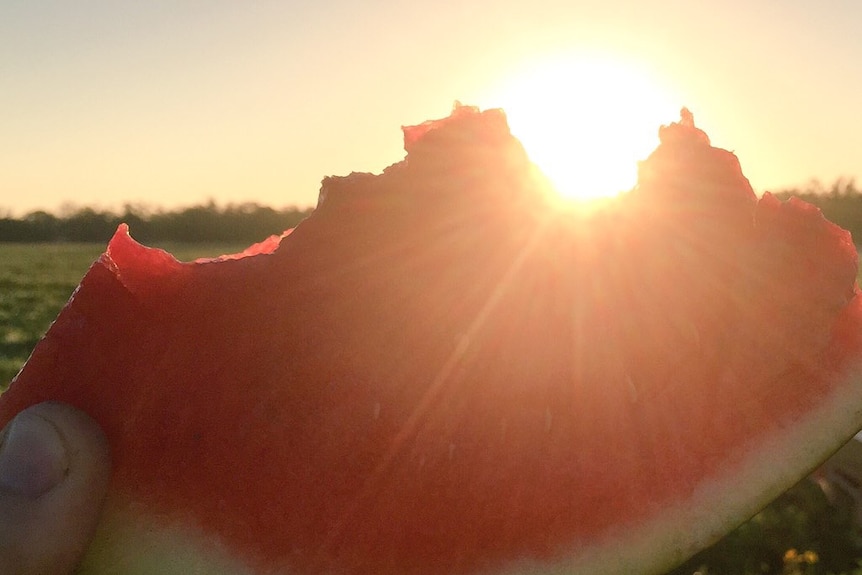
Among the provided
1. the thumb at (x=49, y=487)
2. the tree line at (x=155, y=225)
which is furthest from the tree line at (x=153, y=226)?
the thumb at (x=49, y=487)

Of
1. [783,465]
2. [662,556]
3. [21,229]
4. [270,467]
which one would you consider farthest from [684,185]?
[21,229]

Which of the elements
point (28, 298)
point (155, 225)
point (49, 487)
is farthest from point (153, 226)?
point (49, 487)

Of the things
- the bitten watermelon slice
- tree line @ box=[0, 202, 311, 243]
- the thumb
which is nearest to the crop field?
the thumb

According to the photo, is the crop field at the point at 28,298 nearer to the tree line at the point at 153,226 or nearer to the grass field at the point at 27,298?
the grass field at the point at 27,298

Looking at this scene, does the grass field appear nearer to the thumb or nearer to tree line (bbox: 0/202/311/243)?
the thumb

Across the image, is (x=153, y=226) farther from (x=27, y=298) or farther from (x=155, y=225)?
(x=27, y=298)

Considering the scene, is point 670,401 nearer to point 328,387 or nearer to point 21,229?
point 328,387
